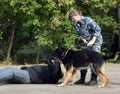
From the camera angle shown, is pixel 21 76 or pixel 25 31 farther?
pixel 25 31

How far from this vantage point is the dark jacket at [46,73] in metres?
9.98

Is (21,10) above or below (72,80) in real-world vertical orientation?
above

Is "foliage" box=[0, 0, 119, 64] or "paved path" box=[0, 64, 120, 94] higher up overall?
"foliage" box=[0, 0, 119, 64]

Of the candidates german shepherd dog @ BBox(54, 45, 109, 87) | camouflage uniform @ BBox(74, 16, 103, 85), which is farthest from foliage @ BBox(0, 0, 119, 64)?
german shepherd dog @ BBox(54, 45, 109, 87)

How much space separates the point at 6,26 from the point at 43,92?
784 cm

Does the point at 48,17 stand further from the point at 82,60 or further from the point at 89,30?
the point at 82,60

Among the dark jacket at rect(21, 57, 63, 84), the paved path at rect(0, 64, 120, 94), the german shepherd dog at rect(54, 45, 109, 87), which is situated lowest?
the paved path at rect(0, 64, 120, 94)

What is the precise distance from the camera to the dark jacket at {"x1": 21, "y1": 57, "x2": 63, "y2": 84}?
32.8 feet

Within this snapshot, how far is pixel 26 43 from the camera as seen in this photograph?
56.4ft

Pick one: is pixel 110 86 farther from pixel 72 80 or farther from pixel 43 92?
pixel 43 92

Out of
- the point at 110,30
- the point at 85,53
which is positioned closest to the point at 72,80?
the point at 85,53

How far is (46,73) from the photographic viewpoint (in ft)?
33.1

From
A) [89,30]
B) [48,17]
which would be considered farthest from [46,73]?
[48,17]

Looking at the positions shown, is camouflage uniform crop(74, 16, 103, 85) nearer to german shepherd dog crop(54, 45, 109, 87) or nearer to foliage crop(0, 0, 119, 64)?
german shepherd dog crop(54, 45, 109, 87)
